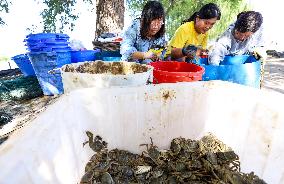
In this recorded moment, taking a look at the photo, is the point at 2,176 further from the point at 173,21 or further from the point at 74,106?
the point at 173,21

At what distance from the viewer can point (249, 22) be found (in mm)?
3684

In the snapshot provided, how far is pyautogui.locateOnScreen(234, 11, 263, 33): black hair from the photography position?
368 cm

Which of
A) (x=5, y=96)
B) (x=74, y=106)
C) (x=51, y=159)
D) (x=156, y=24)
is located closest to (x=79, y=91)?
(x=74, y=106)

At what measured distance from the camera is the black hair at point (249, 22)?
12.1ft

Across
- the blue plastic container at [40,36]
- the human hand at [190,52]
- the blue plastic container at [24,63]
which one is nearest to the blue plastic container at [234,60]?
the human hand at [190,52]

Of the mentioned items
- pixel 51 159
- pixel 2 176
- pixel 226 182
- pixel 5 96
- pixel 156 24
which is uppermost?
pixel 156 24

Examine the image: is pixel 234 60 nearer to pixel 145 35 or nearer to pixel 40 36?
pixel 145 35

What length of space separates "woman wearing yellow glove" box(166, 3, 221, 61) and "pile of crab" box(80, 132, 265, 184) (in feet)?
5.94

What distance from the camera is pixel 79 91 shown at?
1.76 m

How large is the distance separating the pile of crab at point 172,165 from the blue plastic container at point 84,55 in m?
2.71

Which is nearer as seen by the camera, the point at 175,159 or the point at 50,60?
the point at 175,159

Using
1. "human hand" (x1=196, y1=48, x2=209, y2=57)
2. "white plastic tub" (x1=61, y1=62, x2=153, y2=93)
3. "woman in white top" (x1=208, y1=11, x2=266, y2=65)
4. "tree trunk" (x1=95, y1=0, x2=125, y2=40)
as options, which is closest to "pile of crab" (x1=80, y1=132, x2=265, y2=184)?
"white plastic tub" (x1=61, y1=62, x2=153, y2=93)

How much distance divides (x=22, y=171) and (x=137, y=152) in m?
1.11

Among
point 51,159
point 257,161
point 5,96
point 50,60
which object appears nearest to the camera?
point 51,159
